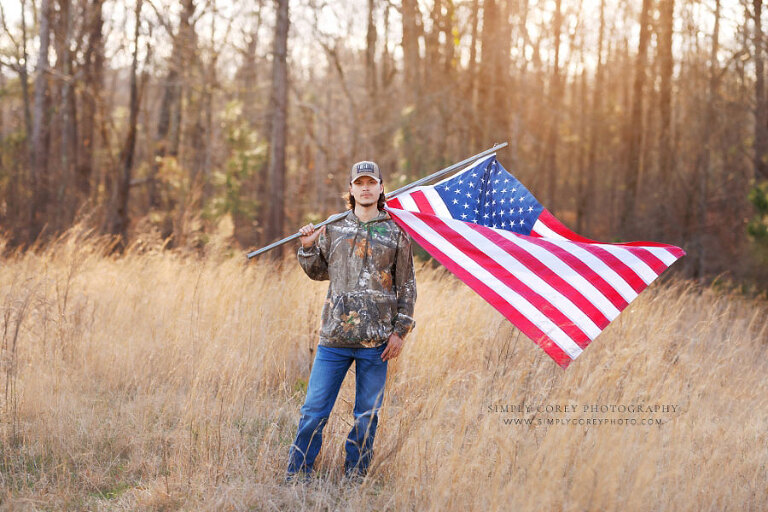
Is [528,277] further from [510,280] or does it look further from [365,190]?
[365,190]

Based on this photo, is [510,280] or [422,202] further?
[422,202]

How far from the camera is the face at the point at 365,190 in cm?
369

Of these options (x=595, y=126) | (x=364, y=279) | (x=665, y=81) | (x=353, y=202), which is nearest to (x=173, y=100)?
(x=665, y=81)

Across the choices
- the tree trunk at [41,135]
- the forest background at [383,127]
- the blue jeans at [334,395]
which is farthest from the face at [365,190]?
the tree trunk at [41,135]

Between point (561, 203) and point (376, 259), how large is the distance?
28582 millimetres

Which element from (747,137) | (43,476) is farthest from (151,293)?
(747,137)

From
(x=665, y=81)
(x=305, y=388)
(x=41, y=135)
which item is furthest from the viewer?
(x=665, y=81)

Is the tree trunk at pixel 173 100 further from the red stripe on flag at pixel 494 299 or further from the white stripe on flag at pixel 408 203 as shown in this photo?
the red stripe on flag at pixel 494 299

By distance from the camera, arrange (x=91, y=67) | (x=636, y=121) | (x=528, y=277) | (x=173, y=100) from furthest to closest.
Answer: (x=173, y=100), (x=91, y=67), (x=636, y=121), (x=528, y=277)

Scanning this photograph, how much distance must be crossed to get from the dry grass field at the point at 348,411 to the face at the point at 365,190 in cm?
133

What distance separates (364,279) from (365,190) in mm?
486

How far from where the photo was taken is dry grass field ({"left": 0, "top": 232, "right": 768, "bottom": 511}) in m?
3.56

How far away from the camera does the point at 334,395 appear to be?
372cm

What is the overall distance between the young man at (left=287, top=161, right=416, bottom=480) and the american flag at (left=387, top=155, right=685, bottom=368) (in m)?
0.34
